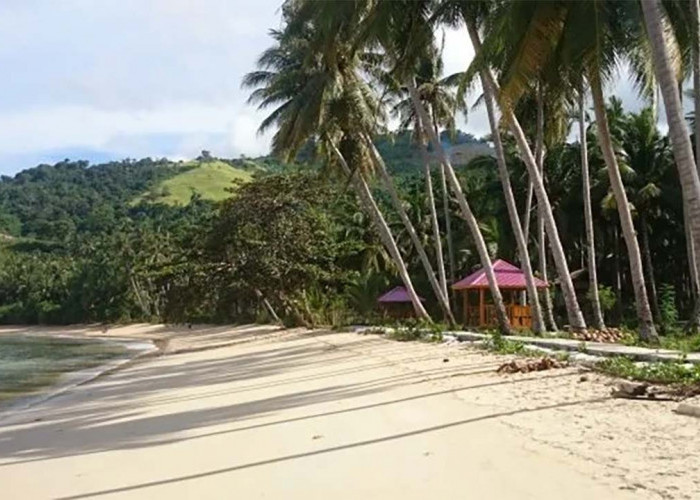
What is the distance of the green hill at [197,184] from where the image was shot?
132250mm

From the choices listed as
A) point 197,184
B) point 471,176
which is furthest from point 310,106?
point 197,184

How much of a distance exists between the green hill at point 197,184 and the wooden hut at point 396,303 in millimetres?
88550

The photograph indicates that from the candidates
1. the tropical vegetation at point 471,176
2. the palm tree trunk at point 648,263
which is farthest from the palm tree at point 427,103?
the palm tree trunk at point 648,263

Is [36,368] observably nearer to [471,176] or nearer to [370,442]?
[370,442]

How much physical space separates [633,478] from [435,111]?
2428cm

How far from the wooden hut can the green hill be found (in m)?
88.6

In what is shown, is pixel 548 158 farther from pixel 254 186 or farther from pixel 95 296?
pixel 95 296

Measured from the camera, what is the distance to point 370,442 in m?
7.63

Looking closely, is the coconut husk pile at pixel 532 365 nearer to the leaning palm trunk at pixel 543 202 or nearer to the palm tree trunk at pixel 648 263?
the leaning palm trunk at pixel 543 202

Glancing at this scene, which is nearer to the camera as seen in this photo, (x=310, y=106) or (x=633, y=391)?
(x=633, y=391)

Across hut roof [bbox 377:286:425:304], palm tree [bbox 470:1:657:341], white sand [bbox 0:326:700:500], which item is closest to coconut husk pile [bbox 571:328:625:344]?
white sand [bbox 0:326:700:500]

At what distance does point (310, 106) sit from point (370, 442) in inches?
753

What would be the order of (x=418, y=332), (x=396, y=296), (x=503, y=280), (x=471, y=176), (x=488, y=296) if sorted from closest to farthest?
(x=418, y=332) < (x=503, y=280) < (x=488, y=296) < (x=396, y=296) < (x=471, y=176)

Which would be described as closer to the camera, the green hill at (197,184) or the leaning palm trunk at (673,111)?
the leaning palm trunk at (673,111)
